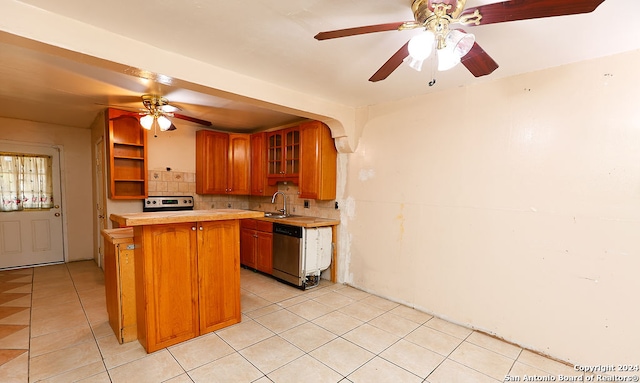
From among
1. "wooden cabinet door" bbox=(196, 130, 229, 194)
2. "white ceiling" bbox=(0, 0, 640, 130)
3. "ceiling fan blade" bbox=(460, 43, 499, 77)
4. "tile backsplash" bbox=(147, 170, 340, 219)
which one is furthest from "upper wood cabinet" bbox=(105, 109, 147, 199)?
"ceiling fan blade" bbox=(460, 43, 499, 77)

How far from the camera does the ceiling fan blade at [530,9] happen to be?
1150 millimetres

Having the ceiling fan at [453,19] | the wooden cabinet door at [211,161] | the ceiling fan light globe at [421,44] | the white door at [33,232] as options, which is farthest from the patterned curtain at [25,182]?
the ceiling fan light globe at [421,44]

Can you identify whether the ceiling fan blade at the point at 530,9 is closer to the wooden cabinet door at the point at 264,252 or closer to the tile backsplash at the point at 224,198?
the tile backsplash at the point at 224,198

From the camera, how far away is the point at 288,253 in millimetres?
3771

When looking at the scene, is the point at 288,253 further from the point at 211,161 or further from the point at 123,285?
the point at 211,161

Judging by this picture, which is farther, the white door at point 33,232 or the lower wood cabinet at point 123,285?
the white door at point 33,232

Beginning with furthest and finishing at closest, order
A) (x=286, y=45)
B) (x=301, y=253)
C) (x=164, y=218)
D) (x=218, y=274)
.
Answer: (x=301, y=253) → (x=218, y=274) → (x=164, y=218) → (x=286, y=45)

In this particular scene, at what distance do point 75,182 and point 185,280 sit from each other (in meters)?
4.09

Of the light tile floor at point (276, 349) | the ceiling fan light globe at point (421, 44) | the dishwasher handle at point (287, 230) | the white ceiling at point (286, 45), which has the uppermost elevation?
the white ceiling at point (286, 45)

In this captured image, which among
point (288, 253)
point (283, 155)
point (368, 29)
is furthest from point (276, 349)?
point (283, 155)

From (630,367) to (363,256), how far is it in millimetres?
2386

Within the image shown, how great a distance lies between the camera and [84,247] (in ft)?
16.4

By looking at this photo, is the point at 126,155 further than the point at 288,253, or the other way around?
the point at 126,155

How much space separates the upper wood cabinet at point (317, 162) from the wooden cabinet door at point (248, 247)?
1155mm
